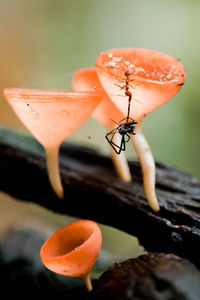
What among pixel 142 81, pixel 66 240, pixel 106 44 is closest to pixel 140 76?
pixel 142 81

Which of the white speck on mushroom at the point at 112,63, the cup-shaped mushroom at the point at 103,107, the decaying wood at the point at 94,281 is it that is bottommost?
the decaying wood at the point at 94,281

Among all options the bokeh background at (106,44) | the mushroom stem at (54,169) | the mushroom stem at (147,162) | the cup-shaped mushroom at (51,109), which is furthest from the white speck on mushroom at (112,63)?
the bokeh background at (106,44)

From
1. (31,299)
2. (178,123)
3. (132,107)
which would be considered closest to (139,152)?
(132,107)

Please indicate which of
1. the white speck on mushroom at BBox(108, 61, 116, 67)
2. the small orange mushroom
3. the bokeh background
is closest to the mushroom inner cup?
the small orange mushroom

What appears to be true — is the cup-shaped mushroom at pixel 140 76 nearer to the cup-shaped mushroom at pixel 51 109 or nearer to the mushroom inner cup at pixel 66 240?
the cup-shaped mushroom at pixel 51 109

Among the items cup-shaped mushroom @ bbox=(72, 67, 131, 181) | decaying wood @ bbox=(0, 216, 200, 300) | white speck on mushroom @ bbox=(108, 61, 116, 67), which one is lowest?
A: decaying wood @ bbox=(0, 216, 200, 300)

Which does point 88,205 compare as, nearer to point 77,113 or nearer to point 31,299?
point 77,113

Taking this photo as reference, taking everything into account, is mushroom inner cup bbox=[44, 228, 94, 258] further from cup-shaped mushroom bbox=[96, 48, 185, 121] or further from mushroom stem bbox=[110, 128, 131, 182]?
cup-shaped mushroom bbox=[96, 48, 185, 121]
